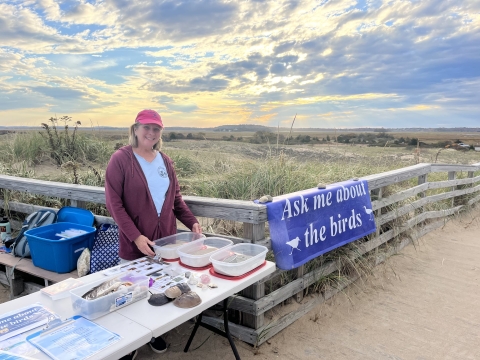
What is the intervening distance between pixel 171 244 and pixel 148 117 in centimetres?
94

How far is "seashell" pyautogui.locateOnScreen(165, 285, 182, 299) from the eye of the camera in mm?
2061

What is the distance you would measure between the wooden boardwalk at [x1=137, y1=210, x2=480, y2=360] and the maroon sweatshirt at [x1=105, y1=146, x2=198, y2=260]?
981 millimetres

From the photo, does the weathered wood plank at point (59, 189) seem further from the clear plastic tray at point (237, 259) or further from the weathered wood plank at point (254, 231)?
the clear plastic tray at point (237, 259)

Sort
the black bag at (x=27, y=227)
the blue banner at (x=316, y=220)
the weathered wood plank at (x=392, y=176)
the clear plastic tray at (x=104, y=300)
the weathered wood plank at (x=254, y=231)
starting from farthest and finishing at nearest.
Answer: the weathered wood plank at (x=392, y=176), the black bag at (x=27, y=227), the blue banner at (x=316, y=220), the weathered wood plank at (x=254, y=231), the clear plastic tray at (x=104, y=300)

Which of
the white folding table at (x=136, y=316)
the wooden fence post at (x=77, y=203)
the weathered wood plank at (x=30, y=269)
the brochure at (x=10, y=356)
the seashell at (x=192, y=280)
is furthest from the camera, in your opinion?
the wooden fence post at (x=77, y=203)

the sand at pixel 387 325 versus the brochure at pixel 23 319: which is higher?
the brochure at pixel 23 319

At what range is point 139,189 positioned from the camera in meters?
2.82

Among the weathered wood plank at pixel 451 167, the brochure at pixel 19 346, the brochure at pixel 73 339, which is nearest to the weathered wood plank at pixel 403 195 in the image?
the weathered wood plank at pixel 451 167

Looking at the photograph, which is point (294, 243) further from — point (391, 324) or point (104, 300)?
point (104, 300)

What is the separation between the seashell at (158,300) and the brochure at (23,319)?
453 mm

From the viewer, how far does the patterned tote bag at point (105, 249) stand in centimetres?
367

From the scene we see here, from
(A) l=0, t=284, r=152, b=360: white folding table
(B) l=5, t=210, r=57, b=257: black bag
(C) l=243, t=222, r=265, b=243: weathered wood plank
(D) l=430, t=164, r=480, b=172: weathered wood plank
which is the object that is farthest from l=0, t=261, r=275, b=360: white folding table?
(D) l=430, t=164, r=480, b=172: weathered wood plank

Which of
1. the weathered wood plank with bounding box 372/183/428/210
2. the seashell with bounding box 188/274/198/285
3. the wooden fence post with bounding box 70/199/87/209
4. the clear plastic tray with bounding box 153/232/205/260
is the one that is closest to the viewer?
the seashell with bounding box 188/274/198/285

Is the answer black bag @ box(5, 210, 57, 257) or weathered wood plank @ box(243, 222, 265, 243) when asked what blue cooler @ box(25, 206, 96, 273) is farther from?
weathered wood plank @ box(243, 222, 265, 243)
